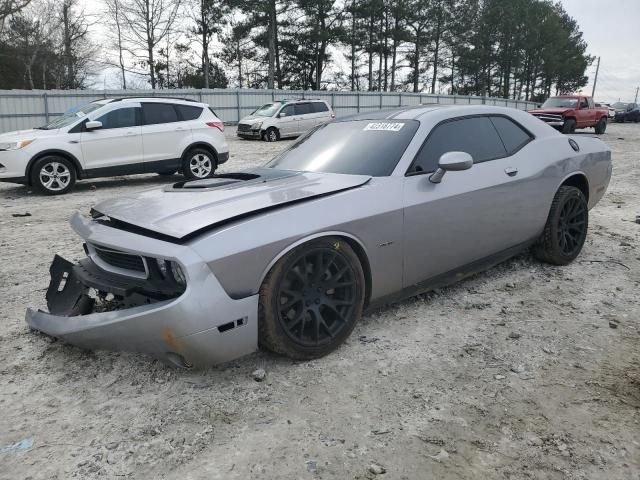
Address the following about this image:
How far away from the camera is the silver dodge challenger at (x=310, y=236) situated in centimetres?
265

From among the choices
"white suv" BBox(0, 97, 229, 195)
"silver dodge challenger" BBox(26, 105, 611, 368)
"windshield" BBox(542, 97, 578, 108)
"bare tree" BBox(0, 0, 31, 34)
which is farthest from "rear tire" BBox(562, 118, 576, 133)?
"bare tree" BBox(0, 0, 31, 34)

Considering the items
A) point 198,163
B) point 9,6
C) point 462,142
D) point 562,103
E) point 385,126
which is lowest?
point 198,163

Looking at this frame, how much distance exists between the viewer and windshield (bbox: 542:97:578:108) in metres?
21.3

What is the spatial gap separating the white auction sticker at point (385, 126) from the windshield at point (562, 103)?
66.2 ft

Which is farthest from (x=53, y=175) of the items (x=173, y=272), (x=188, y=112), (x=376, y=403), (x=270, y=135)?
(x=270, y=135)

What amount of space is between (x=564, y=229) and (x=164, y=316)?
3712mm

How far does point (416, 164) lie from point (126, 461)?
8.17 ft

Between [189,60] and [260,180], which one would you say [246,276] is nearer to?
[260,180]

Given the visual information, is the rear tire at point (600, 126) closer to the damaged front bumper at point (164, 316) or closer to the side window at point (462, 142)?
the side window at point (462, 142)

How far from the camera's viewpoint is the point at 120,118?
9.70 metres

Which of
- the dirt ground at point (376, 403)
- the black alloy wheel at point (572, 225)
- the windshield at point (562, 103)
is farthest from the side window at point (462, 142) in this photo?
the windshield at point (562, 103)

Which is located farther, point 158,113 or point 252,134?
point 252,134

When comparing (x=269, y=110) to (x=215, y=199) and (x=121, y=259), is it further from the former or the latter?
(x=121, y=259)

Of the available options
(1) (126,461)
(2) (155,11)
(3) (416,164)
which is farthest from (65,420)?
(2) (155,11)
